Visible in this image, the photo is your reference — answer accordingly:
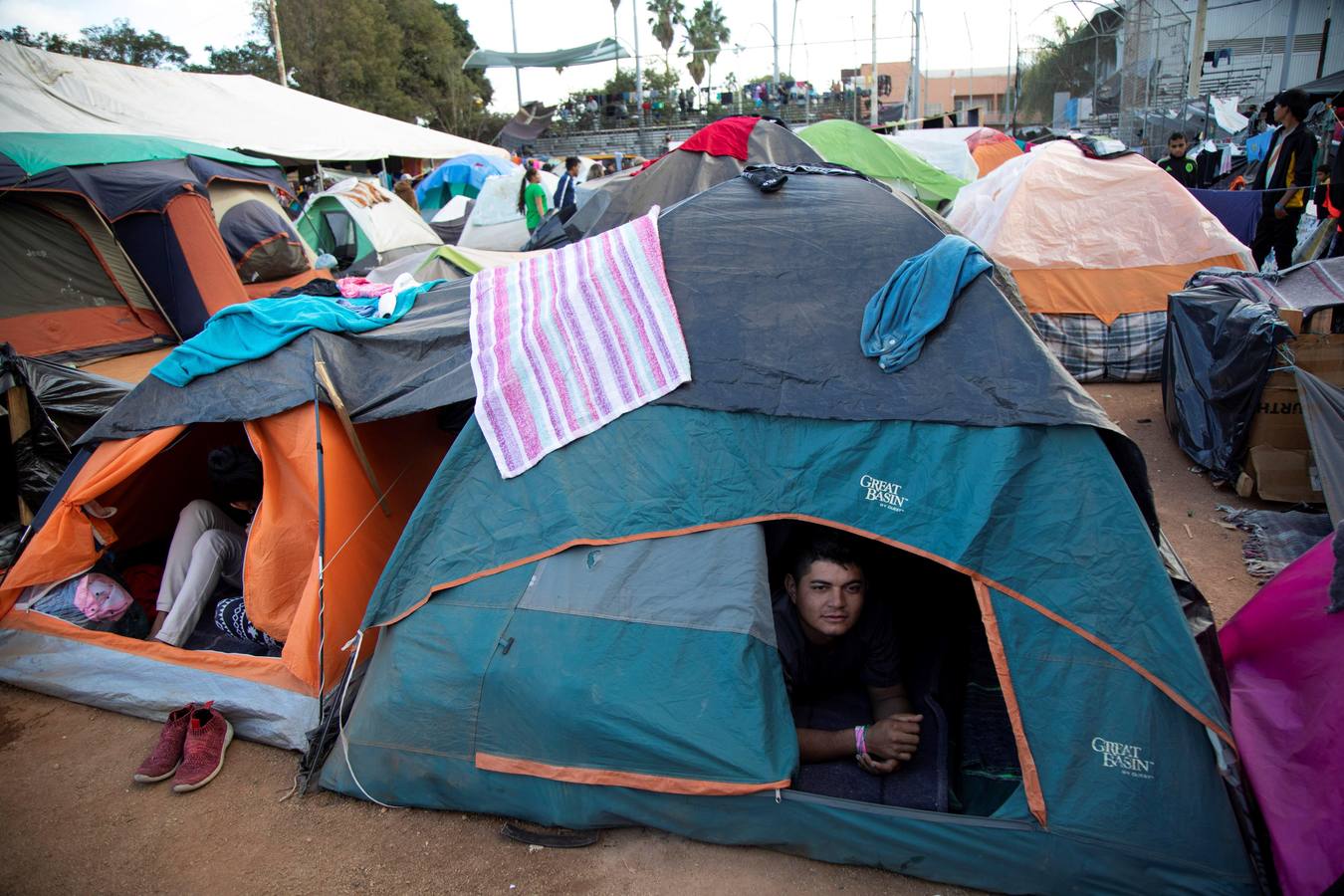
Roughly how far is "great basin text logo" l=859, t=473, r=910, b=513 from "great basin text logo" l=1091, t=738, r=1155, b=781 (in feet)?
2.99

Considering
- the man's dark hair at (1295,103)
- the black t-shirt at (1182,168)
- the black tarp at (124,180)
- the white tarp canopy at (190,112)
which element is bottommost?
the black t-shirt at (1182,168)

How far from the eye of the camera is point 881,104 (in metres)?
36.9

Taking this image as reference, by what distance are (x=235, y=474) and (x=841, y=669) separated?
2852 mm

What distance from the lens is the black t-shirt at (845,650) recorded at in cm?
309

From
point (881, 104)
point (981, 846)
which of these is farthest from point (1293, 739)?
point (881, 104)

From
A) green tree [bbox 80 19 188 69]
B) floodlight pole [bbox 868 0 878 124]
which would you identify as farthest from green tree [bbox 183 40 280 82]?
floodlight pole [bbox 868 0 878 124]

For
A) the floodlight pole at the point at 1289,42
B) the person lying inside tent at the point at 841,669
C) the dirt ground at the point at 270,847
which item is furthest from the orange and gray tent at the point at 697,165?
the floodlight pole at the point at 1289,42

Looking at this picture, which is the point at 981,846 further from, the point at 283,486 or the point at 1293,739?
the point at 283,486

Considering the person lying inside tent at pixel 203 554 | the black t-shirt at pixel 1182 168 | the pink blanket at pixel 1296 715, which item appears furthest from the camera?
the black t-shirt at pixel 1182 168

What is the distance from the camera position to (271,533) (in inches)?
141

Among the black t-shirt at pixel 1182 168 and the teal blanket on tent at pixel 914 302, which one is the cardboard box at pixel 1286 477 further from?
the black t-shirt at pixel 1182 168

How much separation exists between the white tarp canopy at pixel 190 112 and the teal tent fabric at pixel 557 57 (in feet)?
27.7

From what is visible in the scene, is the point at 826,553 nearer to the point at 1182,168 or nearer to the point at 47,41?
the point at 1182,168

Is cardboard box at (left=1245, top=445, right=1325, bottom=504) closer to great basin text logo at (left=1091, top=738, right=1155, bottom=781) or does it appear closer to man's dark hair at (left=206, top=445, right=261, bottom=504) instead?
great basin text logo at (left=1091, top=738, right=1155, bottom=781)
